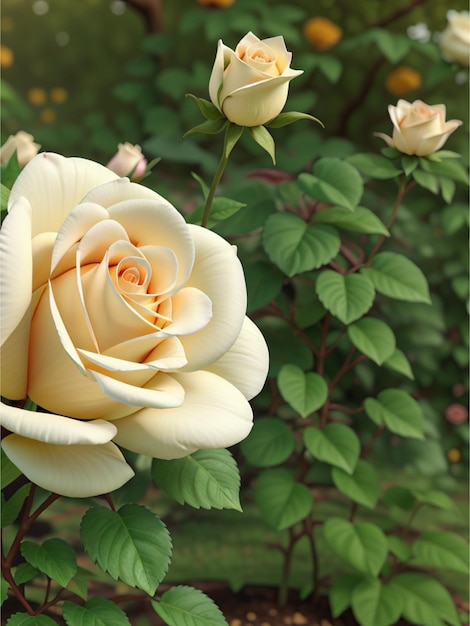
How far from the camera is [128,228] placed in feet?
1.89

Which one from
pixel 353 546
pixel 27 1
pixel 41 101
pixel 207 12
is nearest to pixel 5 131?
pixel 41 101

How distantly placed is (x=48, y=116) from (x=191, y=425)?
6.60ft

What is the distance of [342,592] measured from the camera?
1.11 m

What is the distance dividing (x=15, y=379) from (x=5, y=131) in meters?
1.85

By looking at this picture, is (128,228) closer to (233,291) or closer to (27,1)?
(233,291)

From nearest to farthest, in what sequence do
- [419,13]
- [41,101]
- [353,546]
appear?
[353,546]
[419,13]
[41,101]

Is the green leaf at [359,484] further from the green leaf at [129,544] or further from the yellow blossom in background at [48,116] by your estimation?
the yellow blossom in background at [48,116]

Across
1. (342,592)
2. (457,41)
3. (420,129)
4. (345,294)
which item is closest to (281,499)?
(342,592)

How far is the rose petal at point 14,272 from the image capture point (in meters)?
0.51

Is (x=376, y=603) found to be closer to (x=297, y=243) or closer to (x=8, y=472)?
(x=297, y=243)

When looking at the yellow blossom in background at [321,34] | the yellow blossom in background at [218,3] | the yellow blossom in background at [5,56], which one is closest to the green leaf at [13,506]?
the yellow blossom in background at [218,3]

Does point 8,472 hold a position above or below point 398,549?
above

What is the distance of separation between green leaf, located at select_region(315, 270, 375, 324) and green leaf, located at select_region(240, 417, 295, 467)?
214 mm

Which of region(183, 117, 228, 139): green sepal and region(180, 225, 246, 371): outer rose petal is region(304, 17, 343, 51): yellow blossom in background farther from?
region(180, 225, 246, 371): outer rose petal
